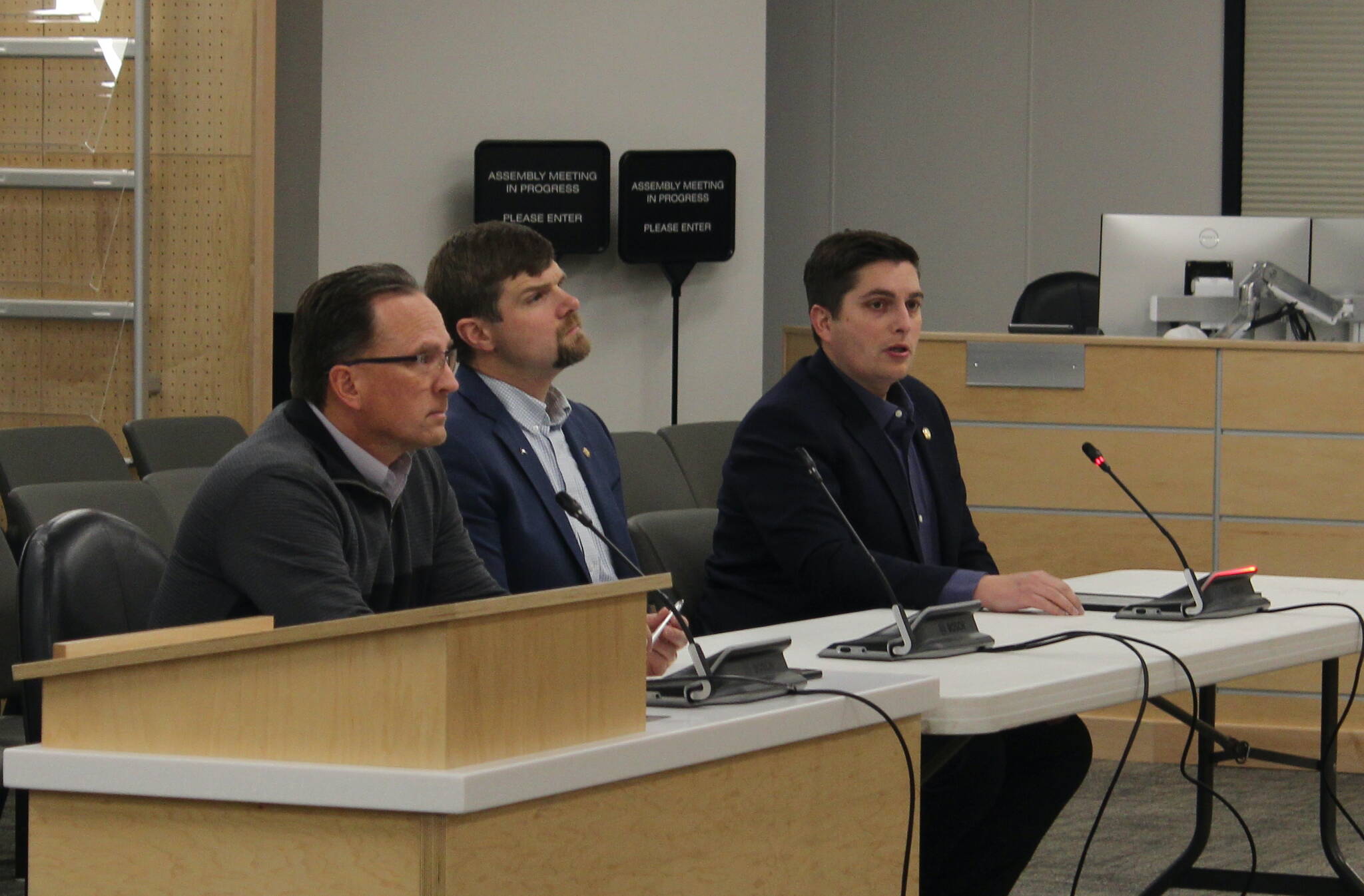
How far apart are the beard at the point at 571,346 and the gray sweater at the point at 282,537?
0.74 m

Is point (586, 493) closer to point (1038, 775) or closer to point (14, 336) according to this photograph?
point (1038, 775)

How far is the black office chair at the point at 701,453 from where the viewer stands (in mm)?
4809

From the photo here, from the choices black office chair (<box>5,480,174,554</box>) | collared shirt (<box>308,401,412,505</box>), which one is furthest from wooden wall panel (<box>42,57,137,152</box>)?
collared shirt (<box>308,401,412,505</box>)

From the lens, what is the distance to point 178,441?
16.0 feet

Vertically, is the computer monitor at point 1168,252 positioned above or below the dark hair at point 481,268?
above

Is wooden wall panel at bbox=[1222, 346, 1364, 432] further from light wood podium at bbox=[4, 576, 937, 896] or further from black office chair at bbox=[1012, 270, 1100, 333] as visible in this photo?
light wood podium at bbox=[4, 576, 937, 896]

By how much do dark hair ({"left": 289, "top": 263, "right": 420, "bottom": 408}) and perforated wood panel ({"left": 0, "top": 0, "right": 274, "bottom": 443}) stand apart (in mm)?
3554

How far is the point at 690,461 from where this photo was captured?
15.9 feet

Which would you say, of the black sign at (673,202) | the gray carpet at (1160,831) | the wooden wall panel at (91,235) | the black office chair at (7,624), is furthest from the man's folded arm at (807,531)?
the black sign at (673,202)

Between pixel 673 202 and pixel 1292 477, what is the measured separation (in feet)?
9.12

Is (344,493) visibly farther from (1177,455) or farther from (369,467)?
(1177,455)

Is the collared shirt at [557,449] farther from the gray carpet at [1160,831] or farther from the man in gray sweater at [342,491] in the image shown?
the gray carpet at [1160,831]

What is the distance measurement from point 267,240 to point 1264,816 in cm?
361

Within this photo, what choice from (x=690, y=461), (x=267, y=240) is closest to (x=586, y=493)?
(x=690, y=461)
